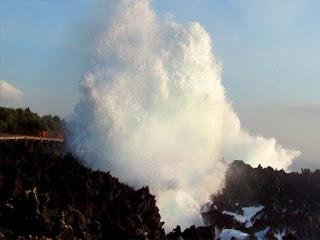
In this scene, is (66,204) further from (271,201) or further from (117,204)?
(271,201)

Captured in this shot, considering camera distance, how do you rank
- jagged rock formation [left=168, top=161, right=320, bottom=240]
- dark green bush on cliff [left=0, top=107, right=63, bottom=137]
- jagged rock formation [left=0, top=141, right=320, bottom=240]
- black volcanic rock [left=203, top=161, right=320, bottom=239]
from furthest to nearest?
dark green bush on cliff [left=0, top=107, right=63, bottom=137]
black volcanic rock [left=203, top=161, right=320, bottom=239]
jagged rock formation [left=168, top=161, right=320, bottom=240]
jagged rock formation [left=0, top=141, right=320, bottom=240]

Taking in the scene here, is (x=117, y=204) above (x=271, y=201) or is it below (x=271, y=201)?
below

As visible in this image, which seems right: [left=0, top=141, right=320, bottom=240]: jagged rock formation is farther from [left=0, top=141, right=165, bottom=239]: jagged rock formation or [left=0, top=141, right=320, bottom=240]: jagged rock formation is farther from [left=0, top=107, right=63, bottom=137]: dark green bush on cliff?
[left=0, top=107, right=63, bottom=137]: dark green bush on cliff

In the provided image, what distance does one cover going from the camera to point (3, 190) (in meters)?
30.4

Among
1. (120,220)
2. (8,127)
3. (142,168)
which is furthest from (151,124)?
(8,127)

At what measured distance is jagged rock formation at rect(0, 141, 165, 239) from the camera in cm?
2725

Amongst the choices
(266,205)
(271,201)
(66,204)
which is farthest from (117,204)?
(271,201)

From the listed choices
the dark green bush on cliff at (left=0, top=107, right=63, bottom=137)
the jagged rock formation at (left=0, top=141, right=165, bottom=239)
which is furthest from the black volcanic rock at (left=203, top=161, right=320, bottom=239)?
the dark green bush on cliff at (left=0, top=107, right=63, bottom=137)

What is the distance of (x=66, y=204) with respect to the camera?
2964 cm

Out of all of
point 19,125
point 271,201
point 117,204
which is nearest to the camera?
point 117,204

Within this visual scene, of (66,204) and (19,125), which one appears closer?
(66,204)

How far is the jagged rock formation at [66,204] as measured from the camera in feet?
89.4

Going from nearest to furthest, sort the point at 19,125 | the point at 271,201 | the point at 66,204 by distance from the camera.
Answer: the point at 66,204 → the point at 271,201 → the point at 19,125

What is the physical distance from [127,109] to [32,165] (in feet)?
42.0
